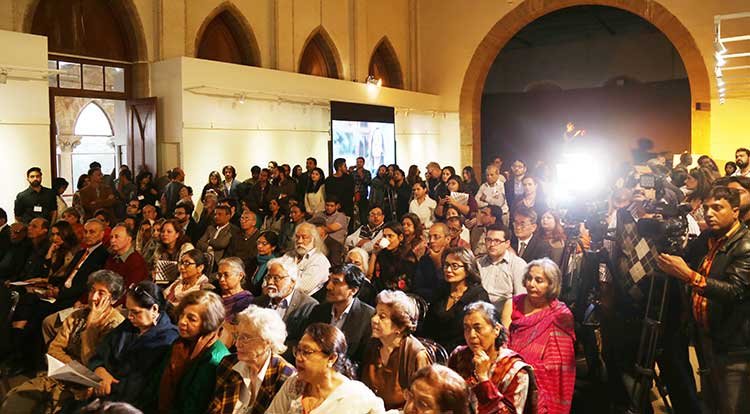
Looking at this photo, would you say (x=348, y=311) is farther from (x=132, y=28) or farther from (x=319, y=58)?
(x=319, y=58)

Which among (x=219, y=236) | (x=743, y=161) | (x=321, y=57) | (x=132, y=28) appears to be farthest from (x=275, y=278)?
(x=321, y=57)

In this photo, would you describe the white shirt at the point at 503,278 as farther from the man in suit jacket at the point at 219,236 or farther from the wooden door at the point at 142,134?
the wooden door at the point at 142,134

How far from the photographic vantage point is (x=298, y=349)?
2.97 m

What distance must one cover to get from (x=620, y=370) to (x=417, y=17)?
573 inches

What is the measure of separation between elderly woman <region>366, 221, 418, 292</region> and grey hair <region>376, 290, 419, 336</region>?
183 cm

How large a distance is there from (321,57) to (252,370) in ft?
40.8

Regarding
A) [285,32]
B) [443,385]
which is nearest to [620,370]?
[443,385]

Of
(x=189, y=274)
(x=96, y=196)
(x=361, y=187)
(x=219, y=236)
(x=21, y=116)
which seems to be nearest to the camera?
(x=189, y=274)

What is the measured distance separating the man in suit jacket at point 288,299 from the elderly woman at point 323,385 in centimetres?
127

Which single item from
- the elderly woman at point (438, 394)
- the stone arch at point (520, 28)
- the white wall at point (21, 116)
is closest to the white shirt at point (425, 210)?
the white wall at point (21, 116)

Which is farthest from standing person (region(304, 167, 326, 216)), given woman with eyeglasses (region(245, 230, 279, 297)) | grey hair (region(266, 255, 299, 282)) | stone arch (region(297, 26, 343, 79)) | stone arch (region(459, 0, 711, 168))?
stone arch (region(459, 0, 711, 168))

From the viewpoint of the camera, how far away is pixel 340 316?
13.5 feet

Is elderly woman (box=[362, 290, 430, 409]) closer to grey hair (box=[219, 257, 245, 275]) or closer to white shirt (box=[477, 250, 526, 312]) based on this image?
white shirt (box=[477, 250, 526, 312])

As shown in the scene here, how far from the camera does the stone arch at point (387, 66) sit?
16.7 meters
